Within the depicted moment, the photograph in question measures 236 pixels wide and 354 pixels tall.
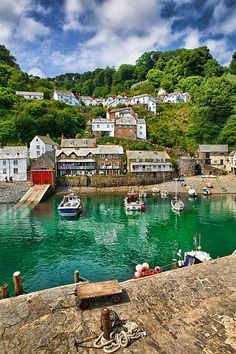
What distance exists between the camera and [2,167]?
5647 centimetres

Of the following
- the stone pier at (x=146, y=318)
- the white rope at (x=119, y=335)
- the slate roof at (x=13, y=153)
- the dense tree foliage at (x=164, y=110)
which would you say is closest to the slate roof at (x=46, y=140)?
the dense tree foliage at (x=164, y=110)

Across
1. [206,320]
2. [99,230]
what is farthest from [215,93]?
[206,320]

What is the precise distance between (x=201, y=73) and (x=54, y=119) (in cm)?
7373

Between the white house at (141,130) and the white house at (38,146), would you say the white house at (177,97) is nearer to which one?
the white house at (141,130)

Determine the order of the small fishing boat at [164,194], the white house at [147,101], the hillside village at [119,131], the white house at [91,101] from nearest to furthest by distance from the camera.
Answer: the small fishing boat at [164,194] < the hillside village at [119,131] < the white house at [147,101] < the white house at [91,101]

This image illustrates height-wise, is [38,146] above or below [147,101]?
below

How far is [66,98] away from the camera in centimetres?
9575

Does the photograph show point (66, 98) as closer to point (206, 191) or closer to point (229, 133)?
point (229, 133)

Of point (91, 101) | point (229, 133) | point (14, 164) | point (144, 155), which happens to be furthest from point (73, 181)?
point (91, 101)

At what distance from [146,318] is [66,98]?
309 ft

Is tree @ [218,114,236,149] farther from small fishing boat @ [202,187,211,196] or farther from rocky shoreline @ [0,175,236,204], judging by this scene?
small fishing boat @ [202,187,211,196]

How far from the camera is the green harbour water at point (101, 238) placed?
20513 mm

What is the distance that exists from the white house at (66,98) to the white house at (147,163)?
4509 centimetres

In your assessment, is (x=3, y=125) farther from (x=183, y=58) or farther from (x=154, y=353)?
(x=183, y=58)
